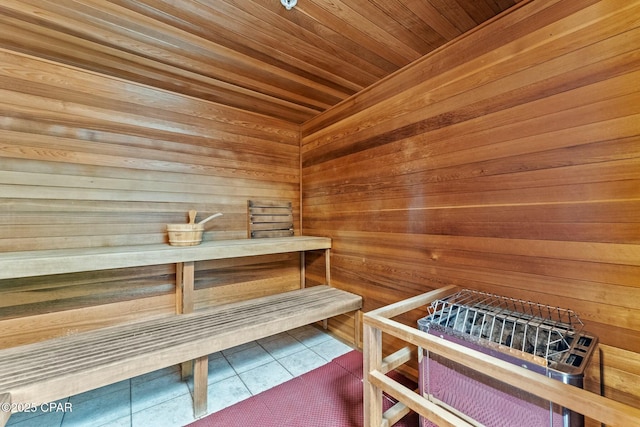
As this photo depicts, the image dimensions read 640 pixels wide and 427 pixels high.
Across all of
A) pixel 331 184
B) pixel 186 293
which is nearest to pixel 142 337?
pixel 186 293

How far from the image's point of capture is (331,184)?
2.59 metres

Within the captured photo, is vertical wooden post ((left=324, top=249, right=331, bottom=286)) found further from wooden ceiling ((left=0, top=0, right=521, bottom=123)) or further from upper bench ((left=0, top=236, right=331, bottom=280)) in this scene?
wooden ceiling ((left=0, top=0, right=521, bottom=123))

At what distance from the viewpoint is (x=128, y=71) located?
1.88 m

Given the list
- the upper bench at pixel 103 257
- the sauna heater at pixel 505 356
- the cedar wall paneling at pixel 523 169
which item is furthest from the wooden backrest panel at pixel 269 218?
the sauna heater at pixel 505 356

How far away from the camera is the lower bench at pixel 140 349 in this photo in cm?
120

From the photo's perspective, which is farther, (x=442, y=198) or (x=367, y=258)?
(x=367, y=258)

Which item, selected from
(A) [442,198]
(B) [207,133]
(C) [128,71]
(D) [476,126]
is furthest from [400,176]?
(C) [128,71]

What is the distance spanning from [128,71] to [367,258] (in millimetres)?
2263

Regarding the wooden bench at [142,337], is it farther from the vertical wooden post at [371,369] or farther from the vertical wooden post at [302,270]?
the vertical wooden post at [371,369]

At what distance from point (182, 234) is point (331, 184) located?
4.49ft

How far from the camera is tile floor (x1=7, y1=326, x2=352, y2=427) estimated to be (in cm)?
159

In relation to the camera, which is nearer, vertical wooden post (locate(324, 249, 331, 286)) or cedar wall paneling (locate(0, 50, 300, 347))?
cedar wall paneling (locate(0, 50, 300, 347))

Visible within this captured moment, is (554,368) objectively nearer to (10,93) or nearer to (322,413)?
(322,413)

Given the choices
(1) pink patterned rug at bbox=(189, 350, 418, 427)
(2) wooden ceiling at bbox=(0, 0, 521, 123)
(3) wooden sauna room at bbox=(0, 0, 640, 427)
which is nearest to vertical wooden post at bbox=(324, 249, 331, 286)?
(3) wooden sauna room at bbox=(0, 0, 640, 427)
